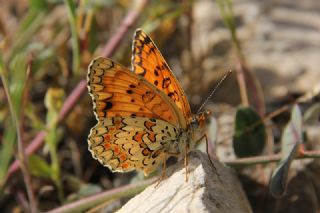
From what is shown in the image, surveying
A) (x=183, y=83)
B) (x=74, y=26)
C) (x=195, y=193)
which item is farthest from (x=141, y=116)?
(x=183, y=83)

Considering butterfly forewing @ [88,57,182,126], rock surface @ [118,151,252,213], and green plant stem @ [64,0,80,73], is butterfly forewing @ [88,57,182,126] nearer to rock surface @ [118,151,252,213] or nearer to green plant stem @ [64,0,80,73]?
rock surface @ [118,151,252,213]

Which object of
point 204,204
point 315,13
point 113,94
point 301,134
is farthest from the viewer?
A: point 315,13

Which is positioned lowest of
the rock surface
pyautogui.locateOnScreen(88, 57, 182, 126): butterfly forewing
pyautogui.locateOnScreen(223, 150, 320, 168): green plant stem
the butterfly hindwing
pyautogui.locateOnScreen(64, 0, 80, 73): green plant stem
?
the rock surface

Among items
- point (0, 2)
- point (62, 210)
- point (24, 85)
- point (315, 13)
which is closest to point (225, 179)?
point (62, 210)

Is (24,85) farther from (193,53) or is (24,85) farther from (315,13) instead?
(315,13)

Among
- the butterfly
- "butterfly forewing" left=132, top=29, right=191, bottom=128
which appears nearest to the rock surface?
the butterfly

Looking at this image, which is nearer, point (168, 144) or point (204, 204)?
point (204, 204)
